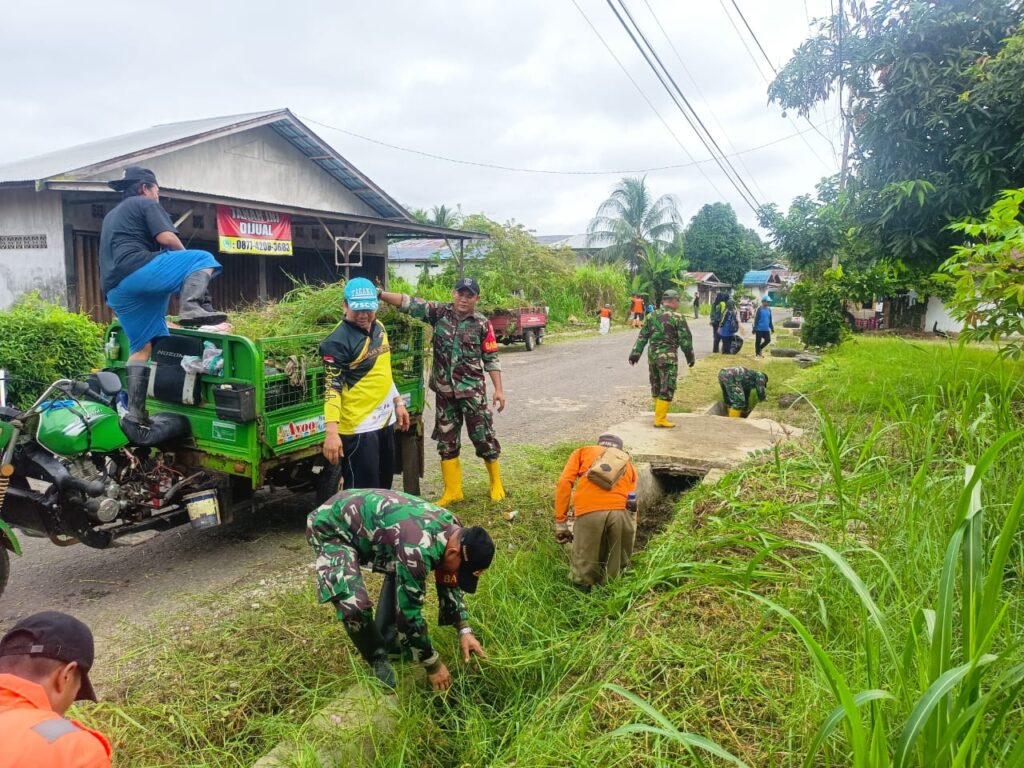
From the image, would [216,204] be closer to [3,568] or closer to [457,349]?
[457,349]

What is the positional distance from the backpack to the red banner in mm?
10241

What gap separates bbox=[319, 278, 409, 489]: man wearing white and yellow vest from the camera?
4.31 meters

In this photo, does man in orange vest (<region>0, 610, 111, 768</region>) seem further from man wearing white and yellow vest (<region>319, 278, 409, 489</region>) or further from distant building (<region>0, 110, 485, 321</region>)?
distant building (<region>0, 110, 485, 321</region>)

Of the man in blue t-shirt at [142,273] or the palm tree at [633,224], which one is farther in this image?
the palm tree at [633,224]

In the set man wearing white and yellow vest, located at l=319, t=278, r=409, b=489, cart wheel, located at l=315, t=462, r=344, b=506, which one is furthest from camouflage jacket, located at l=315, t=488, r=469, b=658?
cart wheel, located at l=315, t=462, r=344, b=506

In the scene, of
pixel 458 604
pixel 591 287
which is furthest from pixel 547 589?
pixel 591 287

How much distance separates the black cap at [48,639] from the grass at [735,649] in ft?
3.38

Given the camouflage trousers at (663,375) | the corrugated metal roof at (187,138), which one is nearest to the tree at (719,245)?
the corrugated metal roof at (187,138)

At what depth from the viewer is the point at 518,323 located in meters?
18.7

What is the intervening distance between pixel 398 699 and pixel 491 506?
276 cm

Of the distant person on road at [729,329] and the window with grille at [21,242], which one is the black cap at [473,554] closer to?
the window with grille at [21,242]

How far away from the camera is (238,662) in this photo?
321cm

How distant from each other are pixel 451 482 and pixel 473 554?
→ 290cm

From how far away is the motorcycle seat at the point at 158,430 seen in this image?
4.27 meters
